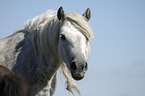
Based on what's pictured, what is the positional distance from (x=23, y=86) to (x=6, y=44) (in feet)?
9.26

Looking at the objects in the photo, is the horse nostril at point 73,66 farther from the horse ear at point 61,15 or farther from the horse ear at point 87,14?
the horse ear at point 87,14

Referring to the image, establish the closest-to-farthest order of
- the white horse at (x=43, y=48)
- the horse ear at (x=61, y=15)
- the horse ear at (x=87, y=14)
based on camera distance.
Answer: the white horse at (x=43, y=48) → the horse ear at (x=61, y=15) → the horse ear at (x=87, y=14)

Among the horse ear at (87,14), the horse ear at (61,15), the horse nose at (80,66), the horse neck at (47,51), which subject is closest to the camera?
the horse nose at (80,66)

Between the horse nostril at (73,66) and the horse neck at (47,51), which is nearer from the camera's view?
the horse nostril at (73,66)

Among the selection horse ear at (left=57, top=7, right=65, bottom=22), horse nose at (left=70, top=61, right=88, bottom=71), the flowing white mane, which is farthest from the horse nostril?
horse ear at (left=57, top=7, right=65, bottom=22)

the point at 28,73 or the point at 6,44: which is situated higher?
the point at 6,44

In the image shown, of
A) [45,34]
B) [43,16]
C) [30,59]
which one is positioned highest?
[43,16]

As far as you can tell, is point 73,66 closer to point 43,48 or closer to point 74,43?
point 74,43

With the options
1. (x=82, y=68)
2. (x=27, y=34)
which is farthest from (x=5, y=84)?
(x=27, y=34)

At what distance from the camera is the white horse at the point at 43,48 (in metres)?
4.07

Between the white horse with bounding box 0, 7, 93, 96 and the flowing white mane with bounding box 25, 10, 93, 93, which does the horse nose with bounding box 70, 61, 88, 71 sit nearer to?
the white horse with bounding box 0, 7, 93, 96

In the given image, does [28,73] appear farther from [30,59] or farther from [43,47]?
[43,47]

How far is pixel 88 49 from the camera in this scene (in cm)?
416

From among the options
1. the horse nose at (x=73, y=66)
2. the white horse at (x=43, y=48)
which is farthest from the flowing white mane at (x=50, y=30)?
the horse nose at (x=73, y=66)
